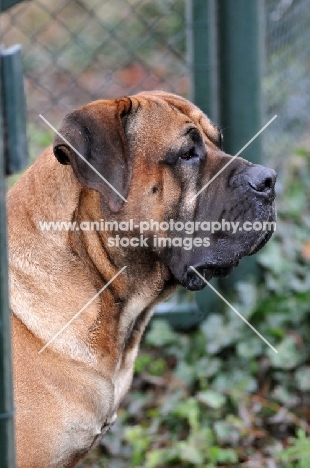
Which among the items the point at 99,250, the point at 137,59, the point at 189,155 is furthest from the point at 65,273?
the point at 137,59

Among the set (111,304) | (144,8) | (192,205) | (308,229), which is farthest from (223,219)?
(144,8)

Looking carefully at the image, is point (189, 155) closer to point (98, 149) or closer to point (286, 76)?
point (98, 149)

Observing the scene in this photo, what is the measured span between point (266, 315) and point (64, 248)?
5.72 ft

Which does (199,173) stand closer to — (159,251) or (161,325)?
(159,251)

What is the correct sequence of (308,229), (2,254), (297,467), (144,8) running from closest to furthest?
1. (2,254)
2. (297,467)
3. (308,229)
4. (144,8)

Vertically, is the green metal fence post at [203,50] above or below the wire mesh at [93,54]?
above

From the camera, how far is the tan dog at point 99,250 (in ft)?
8.52

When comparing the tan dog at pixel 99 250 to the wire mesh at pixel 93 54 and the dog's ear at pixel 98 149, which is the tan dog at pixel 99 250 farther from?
the wire mesh at pixel 93 54

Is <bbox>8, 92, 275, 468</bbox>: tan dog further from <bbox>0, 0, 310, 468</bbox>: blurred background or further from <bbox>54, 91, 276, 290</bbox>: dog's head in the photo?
<bbox>0, 0, 310, 468</bbox>: blurred background

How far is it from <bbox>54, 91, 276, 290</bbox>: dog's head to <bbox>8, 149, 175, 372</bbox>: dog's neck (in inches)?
5.4

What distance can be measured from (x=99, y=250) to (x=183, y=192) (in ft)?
1.23

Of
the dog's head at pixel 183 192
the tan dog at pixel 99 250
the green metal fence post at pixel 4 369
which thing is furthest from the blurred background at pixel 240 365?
the green metal fence post at pixel 4 369

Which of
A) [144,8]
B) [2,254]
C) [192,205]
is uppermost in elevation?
[2,254]

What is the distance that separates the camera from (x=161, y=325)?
4.31m
